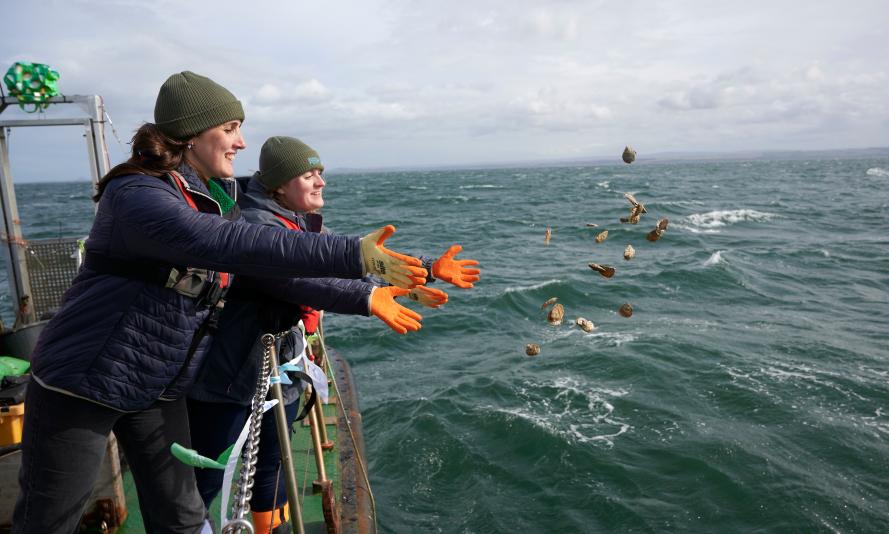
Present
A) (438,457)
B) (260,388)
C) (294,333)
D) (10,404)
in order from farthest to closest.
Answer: (438,457)
(10,404)
(294,333)
(260,388)

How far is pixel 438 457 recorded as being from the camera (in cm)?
685

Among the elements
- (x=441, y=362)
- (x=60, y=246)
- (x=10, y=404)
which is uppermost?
(x=60, y=246)

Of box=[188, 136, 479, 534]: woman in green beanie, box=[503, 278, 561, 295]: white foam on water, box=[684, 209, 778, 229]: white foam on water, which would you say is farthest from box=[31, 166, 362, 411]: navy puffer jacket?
box=[684, 209, 778, 229]: white foam on water

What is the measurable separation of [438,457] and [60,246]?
4.31 m

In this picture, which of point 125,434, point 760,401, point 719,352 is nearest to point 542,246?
point 719,352

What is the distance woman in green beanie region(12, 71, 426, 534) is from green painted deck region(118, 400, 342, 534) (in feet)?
4.16

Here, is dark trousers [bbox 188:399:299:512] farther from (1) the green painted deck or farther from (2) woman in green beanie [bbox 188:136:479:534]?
(1) the green painted deck

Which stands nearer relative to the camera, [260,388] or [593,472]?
[260,388]

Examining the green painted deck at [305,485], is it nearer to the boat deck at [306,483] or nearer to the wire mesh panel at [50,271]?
the boat deck at [306,483]

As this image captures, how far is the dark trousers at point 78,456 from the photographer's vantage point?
1817 millimetres

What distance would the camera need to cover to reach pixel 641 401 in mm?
8023

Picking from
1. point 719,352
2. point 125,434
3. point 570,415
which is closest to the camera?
point 125,434

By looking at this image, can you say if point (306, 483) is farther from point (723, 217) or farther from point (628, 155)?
point (723, 217)

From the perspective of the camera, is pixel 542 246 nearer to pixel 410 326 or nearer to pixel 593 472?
pixel 593 472
